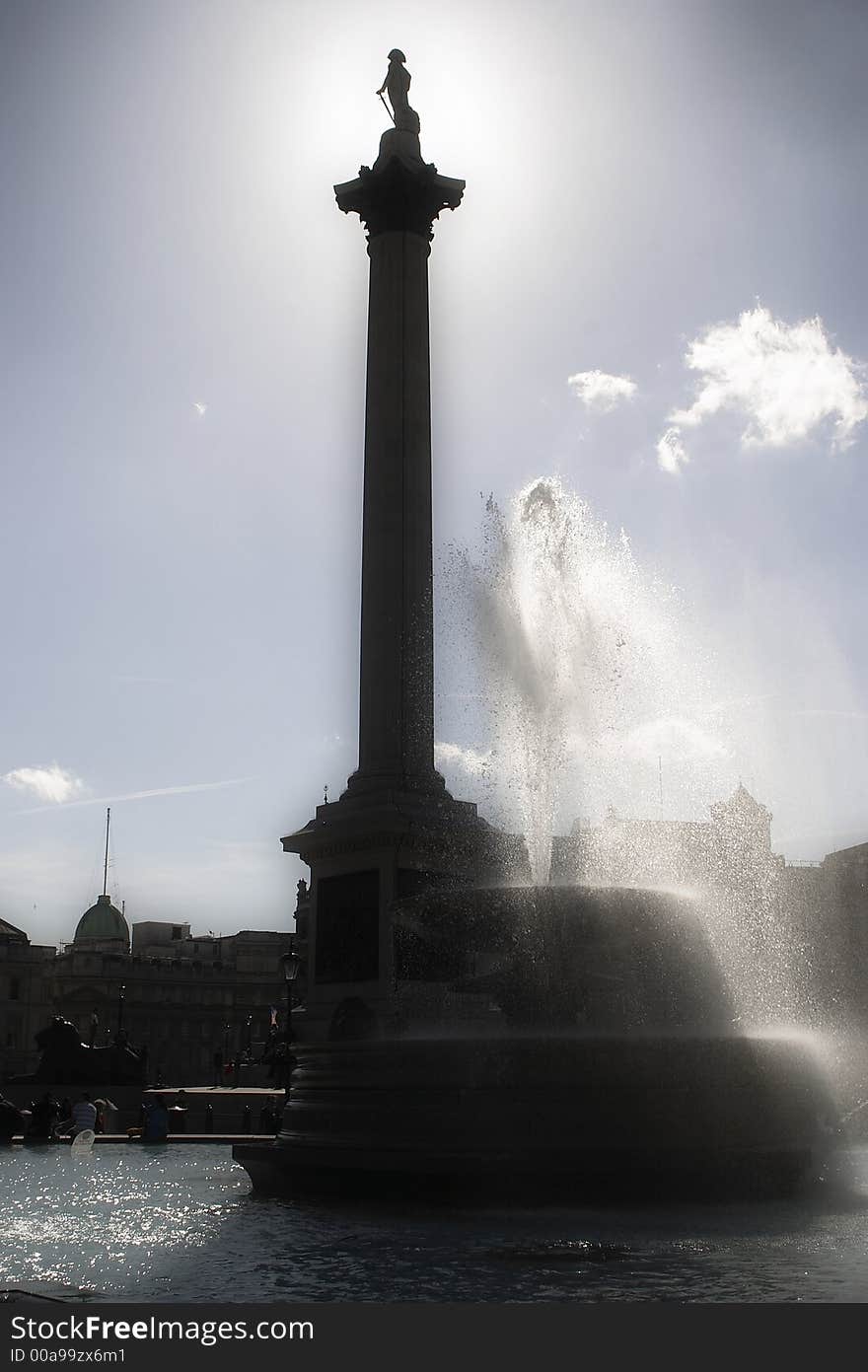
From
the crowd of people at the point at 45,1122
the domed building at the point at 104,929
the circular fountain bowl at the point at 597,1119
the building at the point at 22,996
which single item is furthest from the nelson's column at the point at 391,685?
the domed building at the point at 104,929

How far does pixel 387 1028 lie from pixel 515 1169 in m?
9.53

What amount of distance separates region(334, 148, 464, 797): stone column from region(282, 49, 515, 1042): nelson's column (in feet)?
0.09

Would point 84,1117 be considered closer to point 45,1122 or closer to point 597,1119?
Result: point 45,1122

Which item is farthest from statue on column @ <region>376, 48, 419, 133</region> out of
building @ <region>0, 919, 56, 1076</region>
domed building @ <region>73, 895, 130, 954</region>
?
domed building @ <region>73, 895, 130, 954</region>

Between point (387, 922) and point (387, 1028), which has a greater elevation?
point (387, 922)

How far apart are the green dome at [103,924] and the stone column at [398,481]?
311 feet

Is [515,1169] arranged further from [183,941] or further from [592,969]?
[183,941]

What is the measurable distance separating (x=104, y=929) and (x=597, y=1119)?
11183 centimetres

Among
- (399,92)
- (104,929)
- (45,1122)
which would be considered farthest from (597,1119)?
(104,929)

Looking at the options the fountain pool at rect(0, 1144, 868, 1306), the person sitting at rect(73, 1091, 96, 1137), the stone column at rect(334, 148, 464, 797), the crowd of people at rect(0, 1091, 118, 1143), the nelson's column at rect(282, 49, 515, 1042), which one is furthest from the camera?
the stone column at rect(334, 148, 464, 797)

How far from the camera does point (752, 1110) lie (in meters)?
9.90

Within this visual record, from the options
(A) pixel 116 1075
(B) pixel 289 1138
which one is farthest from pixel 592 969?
(A) pixel 116 1075

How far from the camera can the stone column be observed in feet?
80.3

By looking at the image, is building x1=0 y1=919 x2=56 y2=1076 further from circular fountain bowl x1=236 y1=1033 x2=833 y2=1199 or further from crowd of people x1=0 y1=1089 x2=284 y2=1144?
circular fountain bowl x1=236 y1=1033 x2=833 y2=1199
